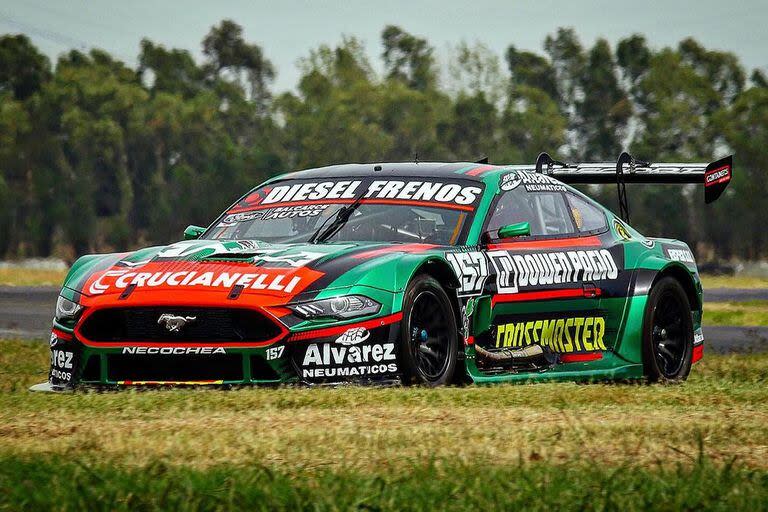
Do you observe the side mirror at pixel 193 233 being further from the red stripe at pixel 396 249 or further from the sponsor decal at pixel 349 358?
the sponsor decal at pixel 349 358

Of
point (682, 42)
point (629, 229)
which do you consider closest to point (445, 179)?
point (629, 229)

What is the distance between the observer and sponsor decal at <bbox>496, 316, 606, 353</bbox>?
8766 millimetres

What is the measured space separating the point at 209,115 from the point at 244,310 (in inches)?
3033

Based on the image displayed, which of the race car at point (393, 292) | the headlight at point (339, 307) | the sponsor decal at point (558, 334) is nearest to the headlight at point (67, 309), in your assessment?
the race car at point (393, 292)

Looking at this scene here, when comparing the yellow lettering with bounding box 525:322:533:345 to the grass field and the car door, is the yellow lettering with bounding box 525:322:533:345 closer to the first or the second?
the car door

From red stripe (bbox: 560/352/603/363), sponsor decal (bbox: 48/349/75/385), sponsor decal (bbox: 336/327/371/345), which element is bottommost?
red stripe (bbox: 560/352/603/363)

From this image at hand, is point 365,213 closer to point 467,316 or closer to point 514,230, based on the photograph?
point 514,230

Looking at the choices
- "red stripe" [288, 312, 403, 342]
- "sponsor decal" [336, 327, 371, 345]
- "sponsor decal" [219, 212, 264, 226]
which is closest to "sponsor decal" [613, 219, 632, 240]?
"sponsor decal" [219, 212, 264, 226]

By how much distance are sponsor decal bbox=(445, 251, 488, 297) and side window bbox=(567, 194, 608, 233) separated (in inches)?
58.6

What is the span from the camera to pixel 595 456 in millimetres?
5234

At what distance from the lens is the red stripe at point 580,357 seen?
30.1ft

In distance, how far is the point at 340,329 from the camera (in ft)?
24.9

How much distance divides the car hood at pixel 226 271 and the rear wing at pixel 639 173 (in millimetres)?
3240

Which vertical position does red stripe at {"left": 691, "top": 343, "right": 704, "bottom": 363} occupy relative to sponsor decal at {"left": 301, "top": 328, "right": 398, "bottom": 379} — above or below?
below
